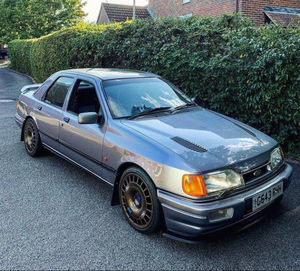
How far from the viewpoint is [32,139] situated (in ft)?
16.5

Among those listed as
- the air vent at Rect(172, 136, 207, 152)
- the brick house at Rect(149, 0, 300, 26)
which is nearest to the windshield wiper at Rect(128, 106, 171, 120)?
the air vent at Rect(172, 136, 207, 152)

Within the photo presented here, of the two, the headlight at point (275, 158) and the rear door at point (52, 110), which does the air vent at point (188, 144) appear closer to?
the headlight at point (275, 158)

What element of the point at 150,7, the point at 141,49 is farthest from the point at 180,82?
the point at 150,7

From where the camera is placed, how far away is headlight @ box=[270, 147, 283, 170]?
3.08m

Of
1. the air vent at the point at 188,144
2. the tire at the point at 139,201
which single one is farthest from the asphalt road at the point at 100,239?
the air vent at the point at 188,144

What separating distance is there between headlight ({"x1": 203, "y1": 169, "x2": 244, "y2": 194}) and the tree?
30.1 metres

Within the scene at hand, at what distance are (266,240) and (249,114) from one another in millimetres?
2935

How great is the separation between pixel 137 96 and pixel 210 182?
1.56 meters

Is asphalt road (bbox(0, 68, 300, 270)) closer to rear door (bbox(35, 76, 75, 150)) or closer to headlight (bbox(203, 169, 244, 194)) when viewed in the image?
headlight (bbox(203, 169, 244, 194))

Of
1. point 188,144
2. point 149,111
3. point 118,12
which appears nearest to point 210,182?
point 188,144

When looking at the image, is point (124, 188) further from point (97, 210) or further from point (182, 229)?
point (182, 229)

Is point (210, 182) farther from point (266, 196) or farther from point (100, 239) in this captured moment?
point (100, 239)

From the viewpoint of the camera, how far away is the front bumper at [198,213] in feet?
8.23

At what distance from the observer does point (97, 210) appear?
3494mm
